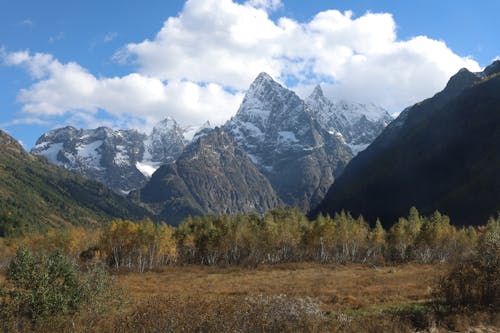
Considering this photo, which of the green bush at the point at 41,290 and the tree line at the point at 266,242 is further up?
the green bush at the point at 41,290

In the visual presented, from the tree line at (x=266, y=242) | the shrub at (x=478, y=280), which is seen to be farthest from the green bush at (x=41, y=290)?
the tree line at (x=266, y=242)

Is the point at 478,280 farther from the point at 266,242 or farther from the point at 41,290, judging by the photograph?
the point at 266,242

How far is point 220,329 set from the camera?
16.9 metres

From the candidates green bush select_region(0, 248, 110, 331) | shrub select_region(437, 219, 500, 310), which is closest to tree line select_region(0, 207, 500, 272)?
shrub select_region(437, 219, 500, 310)

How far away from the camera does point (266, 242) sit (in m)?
106

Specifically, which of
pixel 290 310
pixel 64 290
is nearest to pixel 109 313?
pixel 64 290

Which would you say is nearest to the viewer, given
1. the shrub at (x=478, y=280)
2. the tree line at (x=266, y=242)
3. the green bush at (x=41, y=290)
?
the green bush at (x=41, y=290)

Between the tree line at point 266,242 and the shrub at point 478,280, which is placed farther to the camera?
the tree line at point 266,242

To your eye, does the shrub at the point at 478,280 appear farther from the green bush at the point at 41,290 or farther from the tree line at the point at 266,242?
the tree line at the point at 266,242

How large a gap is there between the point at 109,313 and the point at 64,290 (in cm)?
233

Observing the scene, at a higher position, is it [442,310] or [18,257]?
[18,257]

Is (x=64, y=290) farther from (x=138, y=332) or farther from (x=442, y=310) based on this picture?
(x=442, y=310)

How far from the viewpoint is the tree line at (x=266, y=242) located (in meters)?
106

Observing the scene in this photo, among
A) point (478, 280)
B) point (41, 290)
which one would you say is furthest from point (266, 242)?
point (41, 290)
